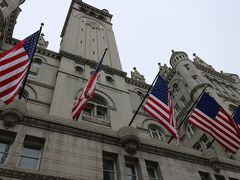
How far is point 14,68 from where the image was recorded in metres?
15.7

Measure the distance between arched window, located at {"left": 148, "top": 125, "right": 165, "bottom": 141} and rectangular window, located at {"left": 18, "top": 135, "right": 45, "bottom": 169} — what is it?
14.2 metres

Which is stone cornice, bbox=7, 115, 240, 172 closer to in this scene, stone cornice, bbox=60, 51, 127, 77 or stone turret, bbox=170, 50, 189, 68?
stone cornice, bbox=60, 51, 127, 77

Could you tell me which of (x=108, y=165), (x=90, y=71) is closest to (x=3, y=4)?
(x=90, y=71)

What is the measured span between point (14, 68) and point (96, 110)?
33.2 ft

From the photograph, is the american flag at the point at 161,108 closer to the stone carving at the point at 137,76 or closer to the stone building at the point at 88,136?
the stone building at the point at 88,136

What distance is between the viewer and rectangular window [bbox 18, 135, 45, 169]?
14000 mm

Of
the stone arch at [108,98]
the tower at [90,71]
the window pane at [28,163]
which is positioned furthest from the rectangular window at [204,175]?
the window pane at [28,163]

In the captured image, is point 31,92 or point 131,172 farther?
point 31,92

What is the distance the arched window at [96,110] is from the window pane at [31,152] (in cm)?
890

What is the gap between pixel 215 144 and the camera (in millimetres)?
26266

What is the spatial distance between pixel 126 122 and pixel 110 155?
7.93 m

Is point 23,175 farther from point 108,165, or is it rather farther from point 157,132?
point 157,132

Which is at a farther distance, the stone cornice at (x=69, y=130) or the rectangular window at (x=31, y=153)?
the stone cornice at (x=69, y=130)

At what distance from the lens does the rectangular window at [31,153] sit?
14000 mm
